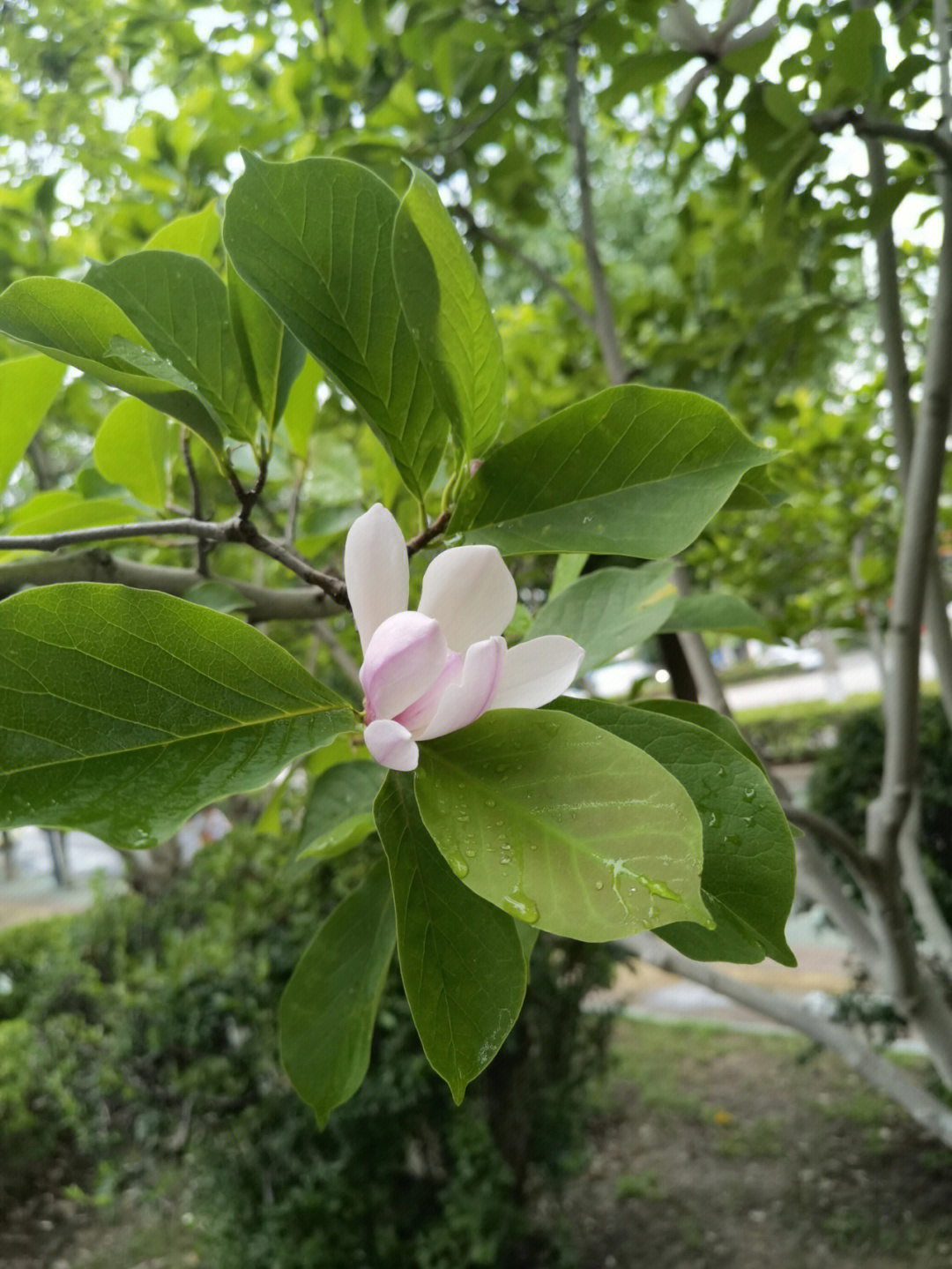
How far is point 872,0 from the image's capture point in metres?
1.71

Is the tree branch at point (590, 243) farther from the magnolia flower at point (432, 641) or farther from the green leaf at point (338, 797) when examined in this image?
the magnolia flower at point (432, 641)

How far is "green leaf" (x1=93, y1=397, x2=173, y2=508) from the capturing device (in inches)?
29.5

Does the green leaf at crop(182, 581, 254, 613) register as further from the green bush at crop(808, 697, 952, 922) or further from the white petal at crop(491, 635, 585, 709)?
the green bush at crop(808, 697, 952, 922)

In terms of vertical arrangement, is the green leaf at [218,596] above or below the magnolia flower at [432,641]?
below

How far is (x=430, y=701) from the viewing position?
1.54ft

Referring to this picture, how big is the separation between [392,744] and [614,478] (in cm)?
23

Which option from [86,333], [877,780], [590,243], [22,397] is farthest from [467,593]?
[877,780]

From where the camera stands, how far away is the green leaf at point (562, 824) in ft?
1.31

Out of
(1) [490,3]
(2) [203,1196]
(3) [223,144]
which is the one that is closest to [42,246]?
(3) [223,144]

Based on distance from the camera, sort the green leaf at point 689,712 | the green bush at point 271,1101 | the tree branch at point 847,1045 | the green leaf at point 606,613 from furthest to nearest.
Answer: the green bush at point 271,1101 < the tree branch at point 847,1045 < the green leaf at point 606,613 < the green leaf at point 689,712

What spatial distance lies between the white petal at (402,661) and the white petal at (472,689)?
0.05 feet

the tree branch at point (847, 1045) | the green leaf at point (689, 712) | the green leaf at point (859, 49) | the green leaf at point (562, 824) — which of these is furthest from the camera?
the tree branch at point (847, 1045)

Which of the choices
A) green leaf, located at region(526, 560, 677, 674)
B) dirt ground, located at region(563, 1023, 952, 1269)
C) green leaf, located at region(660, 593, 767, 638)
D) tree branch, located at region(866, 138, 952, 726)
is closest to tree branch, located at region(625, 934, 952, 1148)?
tree branch, located at region(866, 138, 952, 726)

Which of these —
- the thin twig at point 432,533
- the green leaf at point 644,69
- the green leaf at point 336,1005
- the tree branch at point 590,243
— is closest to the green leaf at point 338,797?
the green leaf at point 336,1005
